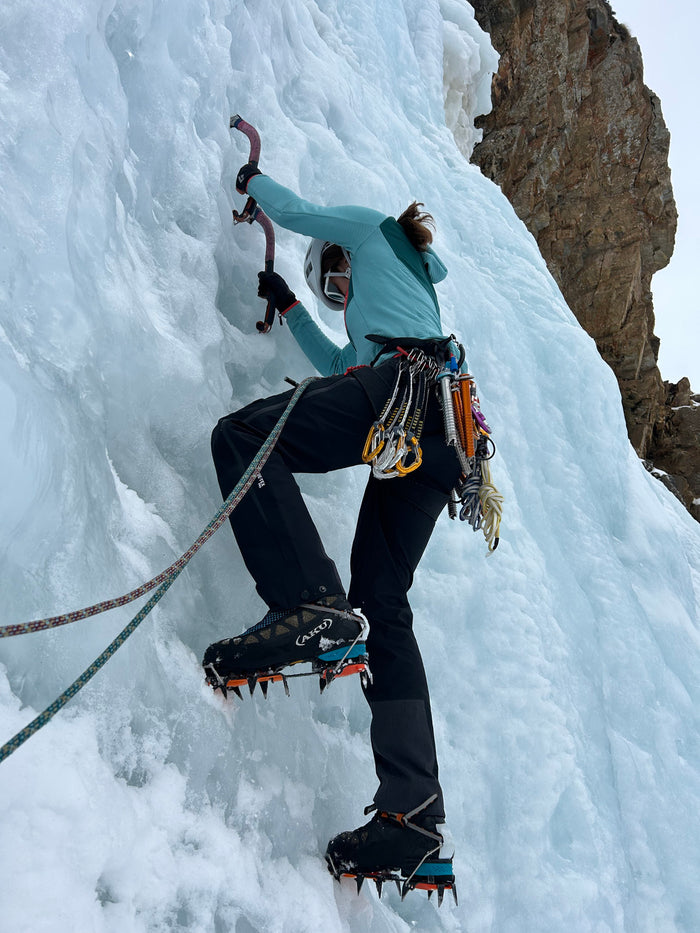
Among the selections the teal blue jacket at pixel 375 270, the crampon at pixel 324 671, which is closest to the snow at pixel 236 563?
the crampon at pixel 324 671

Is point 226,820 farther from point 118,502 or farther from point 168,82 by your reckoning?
point 168,82

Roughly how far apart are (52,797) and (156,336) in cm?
101

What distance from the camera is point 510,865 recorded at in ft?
6.43

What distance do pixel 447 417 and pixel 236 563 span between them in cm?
60

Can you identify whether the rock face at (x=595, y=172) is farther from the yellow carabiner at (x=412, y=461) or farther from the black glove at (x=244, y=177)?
the yellow carabiner at (x=412, y=461)

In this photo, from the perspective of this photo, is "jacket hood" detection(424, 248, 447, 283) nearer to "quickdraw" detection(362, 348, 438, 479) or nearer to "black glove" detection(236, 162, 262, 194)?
"quickdraw" detection(362, 348, 438, 479)

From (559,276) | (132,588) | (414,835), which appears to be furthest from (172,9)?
(559,276)

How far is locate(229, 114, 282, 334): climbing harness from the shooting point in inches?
84.7

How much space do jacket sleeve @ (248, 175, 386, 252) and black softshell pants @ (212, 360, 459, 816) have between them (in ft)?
1.38

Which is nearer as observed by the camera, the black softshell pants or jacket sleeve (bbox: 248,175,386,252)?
the black softshell pants

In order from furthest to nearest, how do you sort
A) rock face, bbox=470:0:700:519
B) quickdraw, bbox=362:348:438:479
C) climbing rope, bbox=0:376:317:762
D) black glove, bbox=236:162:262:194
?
rock face, bbox=470:0:700:519, black glove, bbox=236:162:262:194, quickdraw, bbox=362:348:438:479, climbing rope, bbox=0:376:317:762

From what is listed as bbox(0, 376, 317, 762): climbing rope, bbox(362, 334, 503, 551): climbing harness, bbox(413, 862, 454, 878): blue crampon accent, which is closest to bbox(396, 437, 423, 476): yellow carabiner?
bbox(362, 334, 503, 551): climbing harness

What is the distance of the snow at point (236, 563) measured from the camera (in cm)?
116

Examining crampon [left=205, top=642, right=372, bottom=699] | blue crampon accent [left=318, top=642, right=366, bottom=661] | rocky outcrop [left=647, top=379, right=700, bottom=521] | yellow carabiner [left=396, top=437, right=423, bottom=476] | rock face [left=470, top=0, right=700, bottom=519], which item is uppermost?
rock face [left=470, top=0, right=700, bottom=519]
